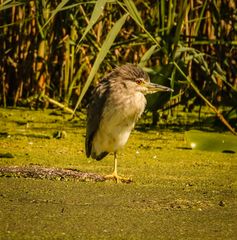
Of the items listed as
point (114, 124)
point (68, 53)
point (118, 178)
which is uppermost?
point (68, 53)

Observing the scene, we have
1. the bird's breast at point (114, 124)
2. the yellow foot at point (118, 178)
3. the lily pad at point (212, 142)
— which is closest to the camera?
the yellow foot at point (118, 178)

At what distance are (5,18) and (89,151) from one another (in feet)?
5.30

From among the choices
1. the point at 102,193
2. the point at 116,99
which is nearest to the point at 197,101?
the point at 116,99

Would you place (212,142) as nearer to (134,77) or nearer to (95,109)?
(134,77)

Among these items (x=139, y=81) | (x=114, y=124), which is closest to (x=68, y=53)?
(x=139, y=81)

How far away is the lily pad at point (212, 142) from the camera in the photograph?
11.7ft

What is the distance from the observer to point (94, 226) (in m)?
2.07

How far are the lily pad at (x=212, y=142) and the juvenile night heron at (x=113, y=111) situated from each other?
35 centimetres

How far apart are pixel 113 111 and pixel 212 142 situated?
0.55 m

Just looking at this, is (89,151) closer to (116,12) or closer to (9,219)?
(9,219)

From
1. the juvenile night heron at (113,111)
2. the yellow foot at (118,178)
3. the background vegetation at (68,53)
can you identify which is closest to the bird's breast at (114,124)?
the juvenile night heron at (113,111)

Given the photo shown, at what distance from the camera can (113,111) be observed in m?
3.28

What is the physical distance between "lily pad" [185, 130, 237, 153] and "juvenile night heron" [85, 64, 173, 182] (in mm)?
349

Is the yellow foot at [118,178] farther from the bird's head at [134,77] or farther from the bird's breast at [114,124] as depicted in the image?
the bird's head at [134,77]
